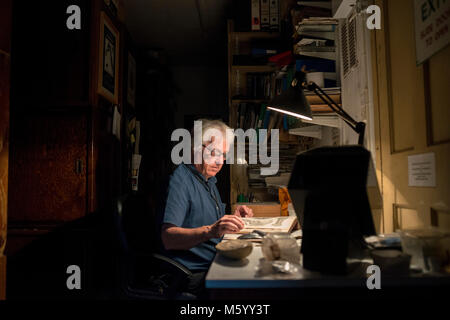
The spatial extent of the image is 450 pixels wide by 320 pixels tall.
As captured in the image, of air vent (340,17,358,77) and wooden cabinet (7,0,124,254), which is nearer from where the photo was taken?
air vent (340,17,358,77)

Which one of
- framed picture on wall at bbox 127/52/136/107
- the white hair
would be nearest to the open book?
the white hair

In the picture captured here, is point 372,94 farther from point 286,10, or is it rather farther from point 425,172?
point 286,10

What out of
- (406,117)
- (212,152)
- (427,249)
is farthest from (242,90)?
(427,249)

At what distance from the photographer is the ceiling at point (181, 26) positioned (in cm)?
311

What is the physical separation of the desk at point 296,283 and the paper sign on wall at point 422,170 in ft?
1.18

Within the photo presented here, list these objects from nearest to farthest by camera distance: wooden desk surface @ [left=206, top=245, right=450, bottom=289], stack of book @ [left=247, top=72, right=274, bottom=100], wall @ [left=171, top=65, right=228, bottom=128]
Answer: wooden desk surface @ [left=206, top=245, right=450, bottom=289], stack of book @ [left=247, top=72, right=274, bottom=100], wall @ [left=171, top=65, right=228, bottom=128]

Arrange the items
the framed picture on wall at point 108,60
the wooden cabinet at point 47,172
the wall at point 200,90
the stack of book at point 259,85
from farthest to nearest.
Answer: the wall at point 200,90 < the stack of book at point 259,85 < the framed picture on wall at point 108,60 < the wooden cabinet at point 47,172

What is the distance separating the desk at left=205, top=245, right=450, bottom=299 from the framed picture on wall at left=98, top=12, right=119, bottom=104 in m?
1.66

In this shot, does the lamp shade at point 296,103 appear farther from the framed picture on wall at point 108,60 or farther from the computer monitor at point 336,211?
the framed picture on wall at point 108,60

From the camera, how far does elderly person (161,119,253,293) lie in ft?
4.21

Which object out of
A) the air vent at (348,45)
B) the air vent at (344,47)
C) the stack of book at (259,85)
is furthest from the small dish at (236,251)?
the stack of book at (259,85)

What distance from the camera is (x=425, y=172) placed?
1049mm

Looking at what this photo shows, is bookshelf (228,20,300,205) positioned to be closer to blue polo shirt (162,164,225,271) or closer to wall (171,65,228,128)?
wall (171,65,228,128)
